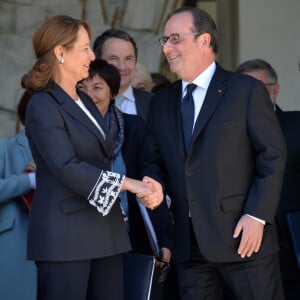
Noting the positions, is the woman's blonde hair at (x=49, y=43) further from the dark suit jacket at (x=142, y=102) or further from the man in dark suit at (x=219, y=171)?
the dark suit jacket at (x=142, y=102)

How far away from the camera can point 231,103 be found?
10.9ft

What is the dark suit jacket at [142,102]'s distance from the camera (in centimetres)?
431

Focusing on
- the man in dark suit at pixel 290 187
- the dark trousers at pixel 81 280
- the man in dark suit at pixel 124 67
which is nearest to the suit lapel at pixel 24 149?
the man in dark suit at pixel 124 67

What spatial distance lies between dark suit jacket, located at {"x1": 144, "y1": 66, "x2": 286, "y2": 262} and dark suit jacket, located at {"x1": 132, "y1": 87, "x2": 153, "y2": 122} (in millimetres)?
925

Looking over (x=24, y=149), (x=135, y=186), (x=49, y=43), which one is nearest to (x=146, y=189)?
(x=135, y=186)

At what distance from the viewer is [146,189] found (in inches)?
124

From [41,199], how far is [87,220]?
193 millimetres

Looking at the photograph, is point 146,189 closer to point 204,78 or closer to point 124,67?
point 204,78

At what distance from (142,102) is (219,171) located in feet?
3.74

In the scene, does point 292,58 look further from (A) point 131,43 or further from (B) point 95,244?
(B) point 95,244

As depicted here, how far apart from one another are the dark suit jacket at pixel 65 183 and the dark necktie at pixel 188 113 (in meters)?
0.40

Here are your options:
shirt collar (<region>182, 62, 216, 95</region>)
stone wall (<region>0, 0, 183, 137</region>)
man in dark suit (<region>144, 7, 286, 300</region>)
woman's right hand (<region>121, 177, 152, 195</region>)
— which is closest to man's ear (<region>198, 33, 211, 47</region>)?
man in dark suit (<region>144, 7, 286, 300</region>)

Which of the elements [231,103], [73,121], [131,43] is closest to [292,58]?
[131,43]

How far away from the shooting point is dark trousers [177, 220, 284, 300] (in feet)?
11.0
